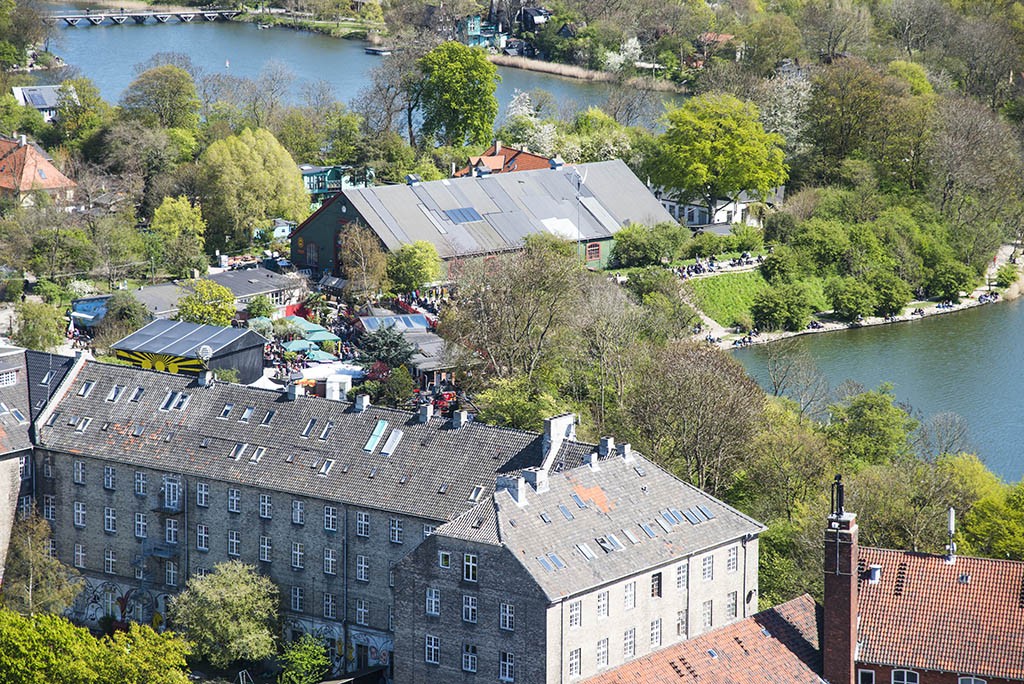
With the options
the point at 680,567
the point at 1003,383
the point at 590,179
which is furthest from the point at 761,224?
the point at 680,567

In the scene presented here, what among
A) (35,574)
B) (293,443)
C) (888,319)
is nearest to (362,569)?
(293,443)

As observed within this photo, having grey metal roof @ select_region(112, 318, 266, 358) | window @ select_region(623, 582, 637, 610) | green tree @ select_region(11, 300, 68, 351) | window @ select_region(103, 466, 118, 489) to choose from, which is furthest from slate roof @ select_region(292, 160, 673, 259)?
window @ select_region(623, 582, 637, 610)

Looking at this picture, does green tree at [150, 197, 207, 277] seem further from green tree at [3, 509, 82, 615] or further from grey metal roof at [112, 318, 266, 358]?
green tree at [3, 509, 82, 615]

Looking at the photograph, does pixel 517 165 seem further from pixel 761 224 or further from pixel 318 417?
pixel 318 417

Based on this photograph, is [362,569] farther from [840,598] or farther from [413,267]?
[413,267]

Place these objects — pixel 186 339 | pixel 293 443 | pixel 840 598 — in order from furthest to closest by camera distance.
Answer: pixel 186 339, pixel 293 443, pixel 840 598

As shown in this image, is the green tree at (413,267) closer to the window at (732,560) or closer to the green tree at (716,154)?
the green tree at (716,154)
